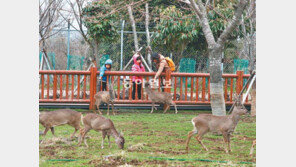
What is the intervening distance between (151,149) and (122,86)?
285 centimetres

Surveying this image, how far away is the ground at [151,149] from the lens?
3.30 metres

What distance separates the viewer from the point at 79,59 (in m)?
9.04

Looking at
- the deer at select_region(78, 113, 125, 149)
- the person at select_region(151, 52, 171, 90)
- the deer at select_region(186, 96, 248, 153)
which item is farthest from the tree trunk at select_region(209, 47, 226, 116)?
the person at select_region(151, 52, 171, 90)

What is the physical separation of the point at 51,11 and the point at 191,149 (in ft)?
10.0

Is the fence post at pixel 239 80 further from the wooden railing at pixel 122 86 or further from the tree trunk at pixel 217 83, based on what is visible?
the tree trunk at pixel 217 83

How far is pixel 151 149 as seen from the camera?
3725mm

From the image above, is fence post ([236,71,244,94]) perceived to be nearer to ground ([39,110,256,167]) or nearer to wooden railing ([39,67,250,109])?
wooden railing ([39,67,250,109])

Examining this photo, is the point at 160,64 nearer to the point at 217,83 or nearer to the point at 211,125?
the point at 217,83

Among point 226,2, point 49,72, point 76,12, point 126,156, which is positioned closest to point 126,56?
point 76,12

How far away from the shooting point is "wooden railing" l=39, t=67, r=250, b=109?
5602 mm

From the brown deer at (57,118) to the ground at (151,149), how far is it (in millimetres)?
124

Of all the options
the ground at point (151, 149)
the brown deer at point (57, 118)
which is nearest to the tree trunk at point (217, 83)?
the ground at point (151, 149)

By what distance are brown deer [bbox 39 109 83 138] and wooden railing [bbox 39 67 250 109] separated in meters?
1.37
